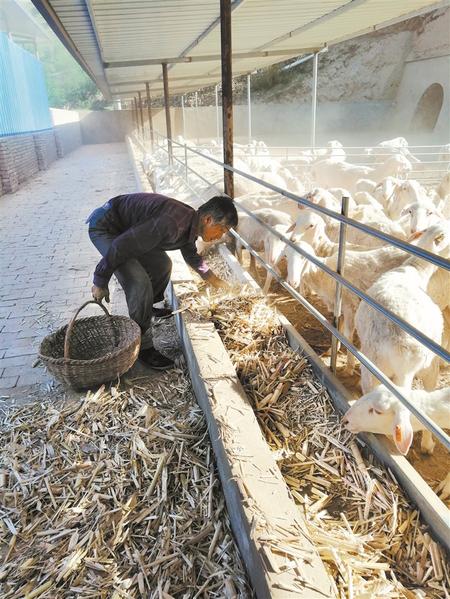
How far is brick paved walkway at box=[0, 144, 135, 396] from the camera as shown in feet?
15.2

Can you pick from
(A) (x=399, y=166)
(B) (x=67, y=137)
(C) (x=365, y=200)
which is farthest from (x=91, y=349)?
(B) (x=67, y=137)

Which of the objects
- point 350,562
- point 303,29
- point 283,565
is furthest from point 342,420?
point 303,29

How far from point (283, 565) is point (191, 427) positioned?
147 cm

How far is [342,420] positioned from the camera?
303 cm

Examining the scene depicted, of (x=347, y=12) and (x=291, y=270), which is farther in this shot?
(x=347, y=12)

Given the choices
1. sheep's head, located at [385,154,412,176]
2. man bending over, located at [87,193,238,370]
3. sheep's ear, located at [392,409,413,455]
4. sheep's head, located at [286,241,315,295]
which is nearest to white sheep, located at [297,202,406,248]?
sheep's head, located at [286,241,315,295]

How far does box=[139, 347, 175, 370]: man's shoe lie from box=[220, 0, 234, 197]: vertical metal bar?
3306 mm

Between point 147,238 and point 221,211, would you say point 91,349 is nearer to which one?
point 147,238

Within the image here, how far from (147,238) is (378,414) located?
2.02m

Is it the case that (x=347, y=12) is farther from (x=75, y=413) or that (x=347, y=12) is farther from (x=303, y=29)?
(x=75, y=413)

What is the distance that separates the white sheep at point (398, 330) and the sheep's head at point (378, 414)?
457 millimetres

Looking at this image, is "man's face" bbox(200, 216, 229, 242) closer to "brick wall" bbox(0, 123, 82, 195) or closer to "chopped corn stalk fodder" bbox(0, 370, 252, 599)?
"chopped corn stalk fodder" bbox(0, 370, 252, 599)

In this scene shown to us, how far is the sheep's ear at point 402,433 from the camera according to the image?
2.64 meters

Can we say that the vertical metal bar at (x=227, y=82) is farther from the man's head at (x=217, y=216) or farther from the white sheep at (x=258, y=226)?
the man's head at (x=217, y=216)
